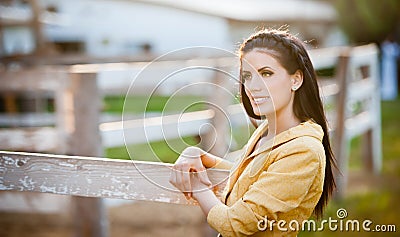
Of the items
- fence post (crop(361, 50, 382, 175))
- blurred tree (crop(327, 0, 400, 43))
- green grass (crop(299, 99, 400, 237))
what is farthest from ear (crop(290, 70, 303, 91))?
blurred tree (crop(327, 0, 400, 43))

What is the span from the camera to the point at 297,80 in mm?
1779

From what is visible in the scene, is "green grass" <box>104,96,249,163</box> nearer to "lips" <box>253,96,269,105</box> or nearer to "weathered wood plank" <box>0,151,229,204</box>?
"weathered wood plank" <box>0,151,229,204</box>

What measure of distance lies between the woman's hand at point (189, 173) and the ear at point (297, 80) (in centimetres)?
29

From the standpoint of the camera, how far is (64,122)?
154 inches

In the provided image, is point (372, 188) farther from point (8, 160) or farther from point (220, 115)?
point (8, 160)

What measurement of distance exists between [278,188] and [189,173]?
26 cm

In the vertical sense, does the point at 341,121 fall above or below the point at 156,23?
below

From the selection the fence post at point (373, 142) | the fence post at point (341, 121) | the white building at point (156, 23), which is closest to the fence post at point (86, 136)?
the fence post at point (341, 121)

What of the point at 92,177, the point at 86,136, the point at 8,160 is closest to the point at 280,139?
the point at 92,177

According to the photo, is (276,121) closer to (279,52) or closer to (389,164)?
(279,52)

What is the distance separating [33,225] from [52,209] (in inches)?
46.2

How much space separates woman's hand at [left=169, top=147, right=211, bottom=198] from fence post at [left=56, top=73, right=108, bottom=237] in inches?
72.4

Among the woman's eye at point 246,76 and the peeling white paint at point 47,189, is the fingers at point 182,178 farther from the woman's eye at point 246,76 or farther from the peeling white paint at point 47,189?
the peeling white paint at point 47,189

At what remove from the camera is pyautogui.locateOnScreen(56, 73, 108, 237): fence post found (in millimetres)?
3627
